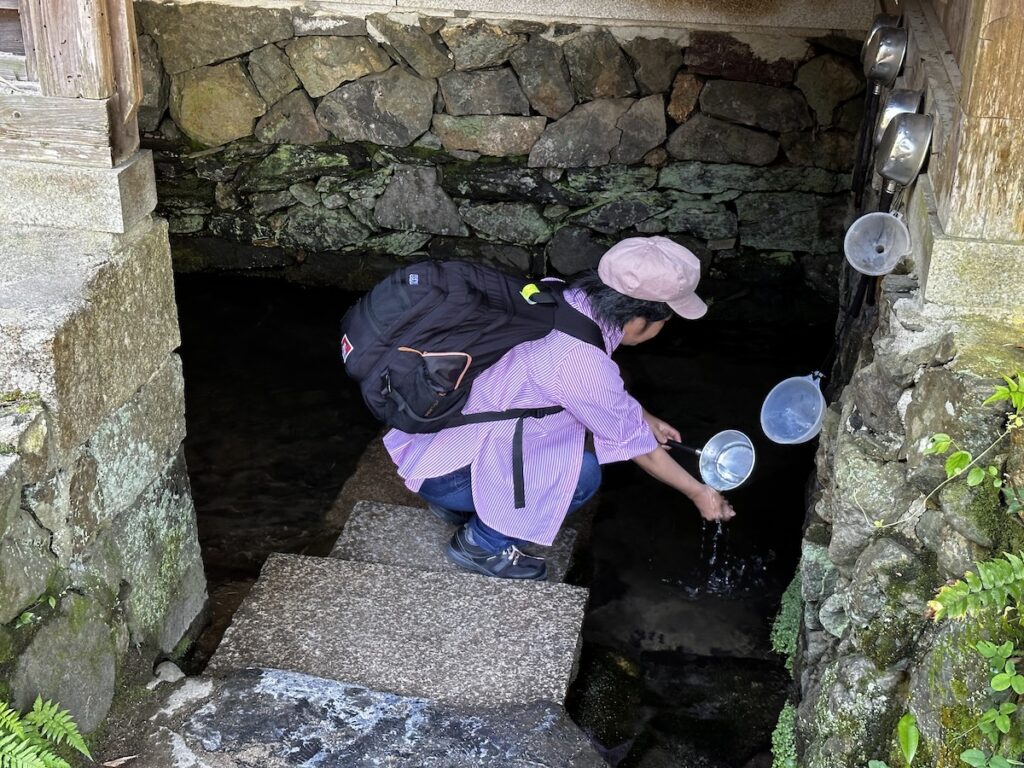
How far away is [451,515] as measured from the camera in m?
3.74

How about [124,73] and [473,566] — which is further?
[473,566]

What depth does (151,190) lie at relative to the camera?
292 centimetres

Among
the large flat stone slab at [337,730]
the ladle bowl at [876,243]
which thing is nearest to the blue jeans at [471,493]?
the large flat stone slab at [337,730]

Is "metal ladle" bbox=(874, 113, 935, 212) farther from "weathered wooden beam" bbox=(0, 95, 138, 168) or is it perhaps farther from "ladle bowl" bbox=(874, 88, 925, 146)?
"weathered wooden beam" bbox=(0, 95, 138, 168)

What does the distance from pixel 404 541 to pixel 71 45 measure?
6.23 feet

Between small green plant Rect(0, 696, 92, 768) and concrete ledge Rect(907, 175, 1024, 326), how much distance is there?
2.26 m

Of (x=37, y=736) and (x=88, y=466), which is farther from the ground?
(x=88, y=466)

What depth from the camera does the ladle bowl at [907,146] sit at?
2930mm

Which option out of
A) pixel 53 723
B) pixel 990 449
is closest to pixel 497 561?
pixel 53 723

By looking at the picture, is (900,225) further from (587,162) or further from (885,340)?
(587,162)

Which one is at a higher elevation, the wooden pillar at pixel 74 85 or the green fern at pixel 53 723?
the wooden pillar at pixel 74 85

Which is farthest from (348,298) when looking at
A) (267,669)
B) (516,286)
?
(267,669)

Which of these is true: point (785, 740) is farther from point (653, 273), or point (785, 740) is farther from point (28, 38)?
point (28, 38)

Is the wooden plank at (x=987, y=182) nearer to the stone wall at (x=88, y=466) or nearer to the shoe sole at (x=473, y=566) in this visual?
the shoe sole at (x=473, y=566)
